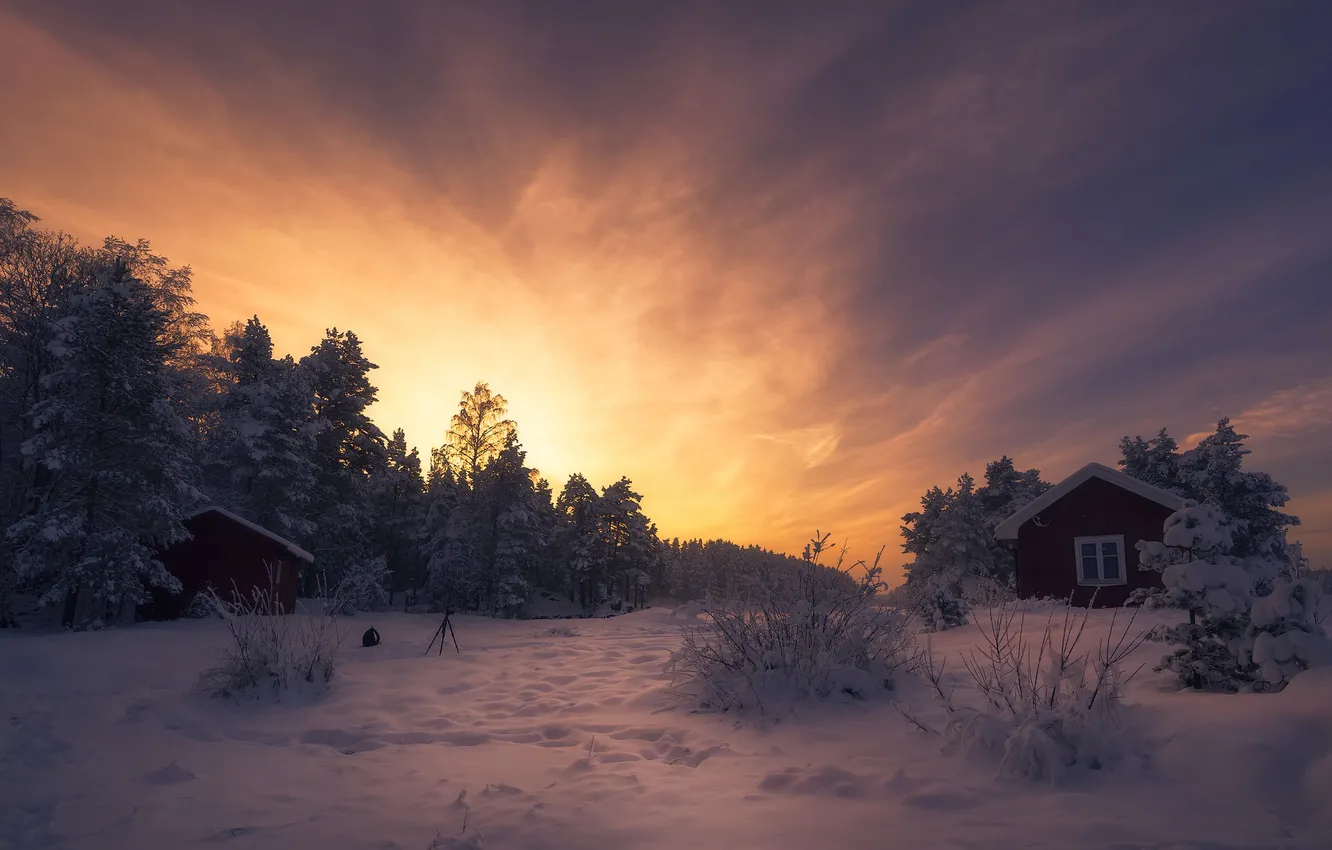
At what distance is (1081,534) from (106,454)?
96.8 feet

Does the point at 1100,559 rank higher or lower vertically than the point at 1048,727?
higher

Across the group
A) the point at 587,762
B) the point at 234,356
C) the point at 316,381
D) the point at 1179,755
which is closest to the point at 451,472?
the point at 316,381

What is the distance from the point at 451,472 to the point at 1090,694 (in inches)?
1462

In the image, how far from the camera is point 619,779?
468 centimetres

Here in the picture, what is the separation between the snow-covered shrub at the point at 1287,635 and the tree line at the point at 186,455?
465 centimetres

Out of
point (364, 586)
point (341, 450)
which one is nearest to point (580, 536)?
point (341, 450)

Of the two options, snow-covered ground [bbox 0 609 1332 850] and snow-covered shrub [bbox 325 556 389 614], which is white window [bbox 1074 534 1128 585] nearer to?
snow-covered ground [bbox 0 609 1332 850]

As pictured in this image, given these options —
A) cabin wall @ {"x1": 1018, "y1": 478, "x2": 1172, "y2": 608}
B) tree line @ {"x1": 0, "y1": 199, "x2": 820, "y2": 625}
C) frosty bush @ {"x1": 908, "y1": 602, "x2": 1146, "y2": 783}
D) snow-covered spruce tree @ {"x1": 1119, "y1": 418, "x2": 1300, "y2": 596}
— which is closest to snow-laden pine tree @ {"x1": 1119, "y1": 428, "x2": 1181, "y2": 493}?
snow-covered spruce tree @ {"x1": 1119, "y1": 418, "x2": 1300, "y2": 596}

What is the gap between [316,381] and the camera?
33.6 metres

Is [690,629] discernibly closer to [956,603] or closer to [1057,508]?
[956,603]

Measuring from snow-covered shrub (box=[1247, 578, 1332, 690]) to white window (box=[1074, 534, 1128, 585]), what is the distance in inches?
667

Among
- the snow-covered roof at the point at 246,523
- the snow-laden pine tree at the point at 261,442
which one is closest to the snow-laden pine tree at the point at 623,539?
the snow-laden pine tree at the point at 261,442

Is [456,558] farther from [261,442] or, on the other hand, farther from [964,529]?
[964,529]

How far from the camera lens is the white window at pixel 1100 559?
19891 mm
